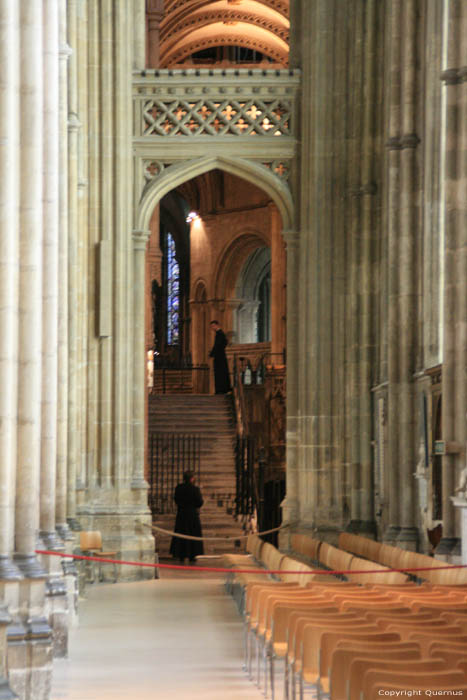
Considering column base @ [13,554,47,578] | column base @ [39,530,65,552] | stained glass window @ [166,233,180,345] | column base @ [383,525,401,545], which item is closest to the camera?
column base @ [13,554,47,578]

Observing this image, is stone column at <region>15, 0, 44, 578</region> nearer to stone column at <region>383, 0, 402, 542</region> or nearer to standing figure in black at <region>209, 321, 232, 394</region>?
stone column at <region>383, 0, 402, 542</region>

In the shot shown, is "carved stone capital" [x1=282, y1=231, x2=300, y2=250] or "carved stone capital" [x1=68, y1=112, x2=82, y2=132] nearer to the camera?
"carved stone capital" [x1=68, y1=112, x2=82, y2=132]

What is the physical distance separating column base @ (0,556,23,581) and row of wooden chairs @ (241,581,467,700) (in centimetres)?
170

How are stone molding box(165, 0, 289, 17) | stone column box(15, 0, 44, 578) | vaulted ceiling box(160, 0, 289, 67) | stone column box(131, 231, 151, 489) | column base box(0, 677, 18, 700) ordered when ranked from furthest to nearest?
vaulted ceiling box(160, 0, 289, 67), stone molding box(165, 0, 289, 17), stone column box(131, 231, 151, 489), stone column box(15, 0, 44, 578), column base box(0, 677, 18, 700)

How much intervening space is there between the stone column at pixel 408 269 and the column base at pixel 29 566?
27.4ft

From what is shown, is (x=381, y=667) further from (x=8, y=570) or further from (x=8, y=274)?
(x=8, y=274)

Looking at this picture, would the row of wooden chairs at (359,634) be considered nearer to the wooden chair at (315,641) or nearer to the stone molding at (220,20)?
the wooden chair at (315,641)

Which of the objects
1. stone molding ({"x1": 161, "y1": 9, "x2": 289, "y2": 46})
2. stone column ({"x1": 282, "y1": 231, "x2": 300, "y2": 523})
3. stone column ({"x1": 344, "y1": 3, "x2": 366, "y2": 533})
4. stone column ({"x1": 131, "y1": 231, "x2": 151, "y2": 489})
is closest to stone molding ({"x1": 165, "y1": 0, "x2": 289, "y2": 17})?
stone molding ({"x1": 161, "y1": 9, "x2": 289, "y2": 46})

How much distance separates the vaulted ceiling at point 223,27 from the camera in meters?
31.3

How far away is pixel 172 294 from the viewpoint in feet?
135

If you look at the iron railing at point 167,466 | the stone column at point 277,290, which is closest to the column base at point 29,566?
the iron railing at point 167,466

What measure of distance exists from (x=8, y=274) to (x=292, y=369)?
11341mm

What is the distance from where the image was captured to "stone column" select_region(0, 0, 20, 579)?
8.36m

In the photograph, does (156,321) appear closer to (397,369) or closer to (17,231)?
(397,369)
